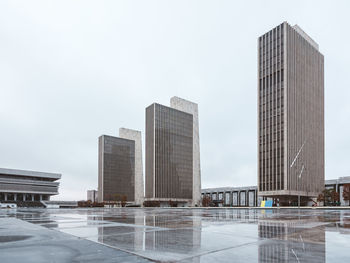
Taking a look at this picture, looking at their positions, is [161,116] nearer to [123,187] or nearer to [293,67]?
[123,187]

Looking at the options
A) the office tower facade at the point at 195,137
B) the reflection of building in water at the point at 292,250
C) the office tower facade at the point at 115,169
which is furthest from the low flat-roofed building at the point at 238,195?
the reflection of building in water at the point at 292,250

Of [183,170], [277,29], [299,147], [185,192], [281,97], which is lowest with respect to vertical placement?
[185,192]

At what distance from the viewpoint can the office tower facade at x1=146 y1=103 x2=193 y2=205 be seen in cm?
15512

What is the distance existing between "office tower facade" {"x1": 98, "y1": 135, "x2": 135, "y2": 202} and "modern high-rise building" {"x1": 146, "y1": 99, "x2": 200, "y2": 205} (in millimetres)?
37012

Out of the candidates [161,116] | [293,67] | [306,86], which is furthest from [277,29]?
[161,116]

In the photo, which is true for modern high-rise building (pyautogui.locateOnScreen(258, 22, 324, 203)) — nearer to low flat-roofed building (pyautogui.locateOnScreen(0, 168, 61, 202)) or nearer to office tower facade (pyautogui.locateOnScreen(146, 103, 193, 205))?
office tower facade (pyautogui.locateOnScreen(146, 103, 193, 205))

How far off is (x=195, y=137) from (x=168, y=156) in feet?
82.6

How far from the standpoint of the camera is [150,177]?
156 metres

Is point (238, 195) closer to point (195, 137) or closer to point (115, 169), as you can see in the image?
point (195, 137)

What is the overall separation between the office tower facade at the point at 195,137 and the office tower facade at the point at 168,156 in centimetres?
315

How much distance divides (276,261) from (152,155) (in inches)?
5985

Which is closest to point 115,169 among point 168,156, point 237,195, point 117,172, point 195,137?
point 117,172

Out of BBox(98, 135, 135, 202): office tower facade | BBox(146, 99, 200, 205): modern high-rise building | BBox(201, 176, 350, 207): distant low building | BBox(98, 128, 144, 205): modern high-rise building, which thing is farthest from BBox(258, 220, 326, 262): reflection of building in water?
BBox(98, 135, 135, 202): office tower facade

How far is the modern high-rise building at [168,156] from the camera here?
155125 millimetres
